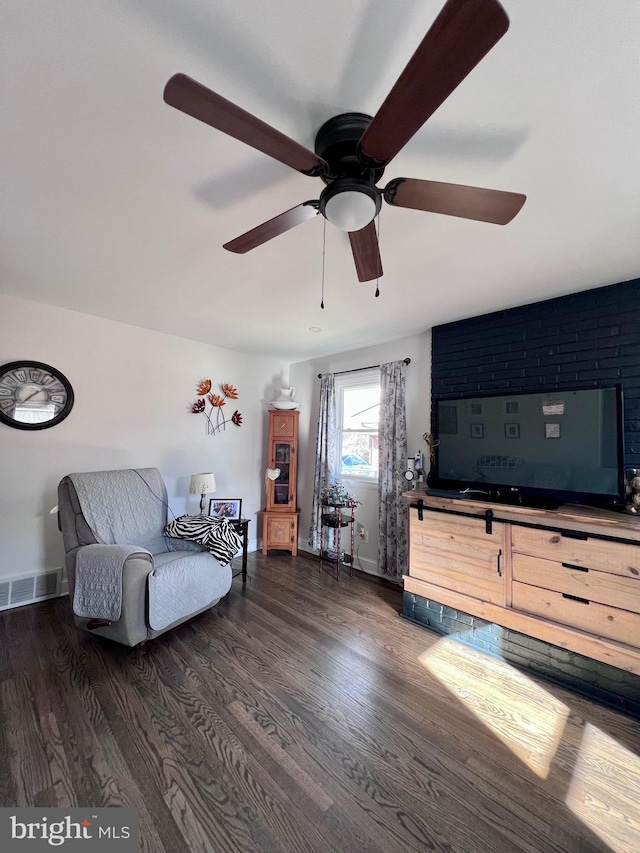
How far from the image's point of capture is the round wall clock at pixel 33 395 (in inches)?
98.6

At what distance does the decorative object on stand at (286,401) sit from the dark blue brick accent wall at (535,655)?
2338 mm

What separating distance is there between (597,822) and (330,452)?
3006mm

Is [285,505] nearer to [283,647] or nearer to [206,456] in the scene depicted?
[206,456]

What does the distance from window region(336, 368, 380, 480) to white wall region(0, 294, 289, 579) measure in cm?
115

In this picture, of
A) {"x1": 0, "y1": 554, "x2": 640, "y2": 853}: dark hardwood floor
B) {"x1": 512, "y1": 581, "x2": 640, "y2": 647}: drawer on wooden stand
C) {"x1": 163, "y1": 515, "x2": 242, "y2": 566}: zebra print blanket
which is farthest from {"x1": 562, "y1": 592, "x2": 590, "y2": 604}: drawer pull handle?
{"x1": 163, "y1": 515, "x2": 242, "y2": 566}: zebra print blanket

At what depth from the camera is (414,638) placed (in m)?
2.24

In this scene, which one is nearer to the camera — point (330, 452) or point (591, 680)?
point (591, 680)

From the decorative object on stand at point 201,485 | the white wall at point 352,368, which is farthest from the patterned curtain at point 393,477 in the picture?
the decorative object on stand at point 201,485

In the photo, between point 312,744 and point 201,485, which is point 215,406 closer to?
point 201,485

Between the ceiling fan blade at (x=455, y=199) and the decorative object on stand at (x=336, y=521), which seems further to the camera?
the decorative object on stand at (x=336, y=521)

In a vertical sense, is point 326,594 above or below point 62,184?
below

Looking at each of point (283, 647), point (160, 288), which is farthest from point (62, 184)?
point (283, 647)

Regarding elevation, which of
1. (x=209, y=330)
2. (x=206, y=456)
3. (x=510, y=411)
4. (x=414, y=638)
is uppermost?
(x=209, y=330)

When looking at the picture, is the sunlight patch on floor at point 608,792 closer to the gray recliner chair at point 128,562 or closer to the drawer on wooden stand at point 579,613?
the drawer on wooden stand at point 579,613
